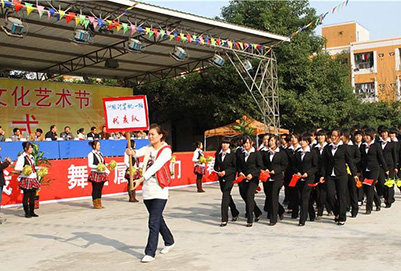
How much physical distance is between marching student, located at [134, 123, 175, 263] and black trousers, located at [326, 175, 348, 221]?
3165mm

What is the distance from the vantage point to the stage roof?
13.5 meters

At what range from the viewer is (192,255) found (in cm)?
570

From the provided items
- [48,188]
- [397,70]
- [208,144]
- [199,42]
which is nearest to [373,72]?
[397,70]

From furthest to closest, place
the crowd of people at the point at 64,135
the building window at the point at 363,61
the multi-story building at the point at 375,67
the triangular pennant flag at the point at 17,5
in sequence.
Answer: the building window at the point at 363,61 < the multi-story building at the point at 375,67 < the crowd of people at the point at 64,135 < the triangular pennant flag at the point at 17,5

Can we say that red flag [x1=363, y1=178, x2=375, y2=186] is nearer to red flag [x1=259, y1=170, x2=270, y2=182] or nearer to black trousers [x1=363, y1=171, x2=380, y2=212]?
black trousers [x1=363, y1=171, x2=380, y2=212]

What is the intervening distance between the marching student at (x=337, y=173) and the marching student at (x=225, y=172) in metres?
1.51

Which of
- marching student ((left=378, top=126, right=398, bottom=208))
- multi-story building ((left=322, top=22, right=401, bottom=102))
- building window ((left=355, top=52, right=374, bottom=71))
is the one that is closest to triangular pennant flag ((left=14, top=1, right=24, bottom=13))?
marching student ((left=378, top=126, right=398, bottom=208))

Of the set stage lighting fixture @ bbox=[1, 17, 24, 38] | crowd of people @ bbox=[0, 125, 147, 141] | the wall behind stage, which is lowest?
crowd of people @ bbox=[0, 125, 147, 141]

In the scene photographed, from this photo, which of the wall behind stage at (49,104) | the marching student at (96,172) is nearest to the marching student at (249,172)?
the marching student at (96,172)

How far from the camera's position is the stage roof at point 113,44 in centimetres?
1354

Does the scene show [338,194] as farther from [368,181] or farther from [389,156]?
[389,156]

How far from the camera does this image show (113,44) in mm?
17562

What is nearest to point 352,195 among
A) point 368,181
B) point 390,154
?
point 368,181

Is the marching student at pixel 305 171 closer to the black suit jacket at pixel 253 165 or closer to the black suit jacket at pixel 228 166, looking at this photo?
the black suit jacket at pixel 253 165
